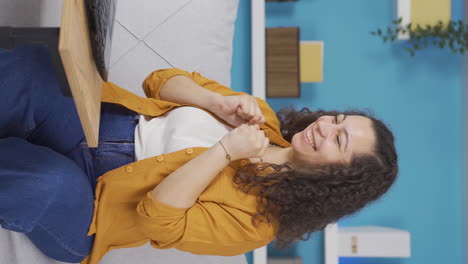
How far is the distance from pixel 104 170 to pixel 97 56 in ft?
1.54

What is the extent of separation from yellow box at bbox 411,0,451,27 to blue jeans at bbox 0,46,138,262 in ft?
5.28

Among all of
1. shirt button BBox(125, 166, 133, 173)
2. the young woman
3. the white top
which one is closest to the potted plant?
the young woman

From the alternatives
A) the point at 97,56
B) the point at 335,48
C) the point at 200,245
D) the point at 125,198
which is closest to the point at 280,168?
the point at 200,245

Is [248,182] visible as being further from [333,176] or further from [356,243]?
[356,243]

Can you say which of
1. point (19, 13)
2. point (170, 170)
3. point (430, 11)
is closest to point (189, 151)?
point (170, 170)

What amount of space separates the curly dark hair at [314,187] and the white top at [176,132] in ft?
0.49

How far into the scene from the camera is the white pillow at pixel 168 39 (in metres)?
1.88

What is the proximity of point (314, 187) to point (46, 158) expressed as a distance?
716 mm

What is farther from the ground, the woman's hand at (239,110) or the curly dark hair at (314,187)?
the woman's hand at (239,110)

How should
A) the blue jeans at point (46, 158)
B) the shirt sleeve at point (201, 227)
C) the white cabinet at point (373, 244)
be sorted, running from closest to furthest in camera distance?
the blue jeans at point (46, 158), the shirt sleeve at point (201, 227), the white cabinet at point (373, 244)

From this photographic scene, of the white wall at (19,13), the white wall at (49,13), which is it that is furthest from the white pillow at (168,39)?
the white wall at (19,13)

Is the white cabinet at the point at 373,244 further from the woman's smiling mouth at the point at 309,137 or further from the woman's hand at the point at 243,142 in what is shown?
the woman's hand at the point at 243,142

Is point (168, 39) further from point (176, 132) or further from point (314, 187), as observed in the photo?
point (314, 187)

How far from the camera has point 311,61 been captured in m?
2.24
